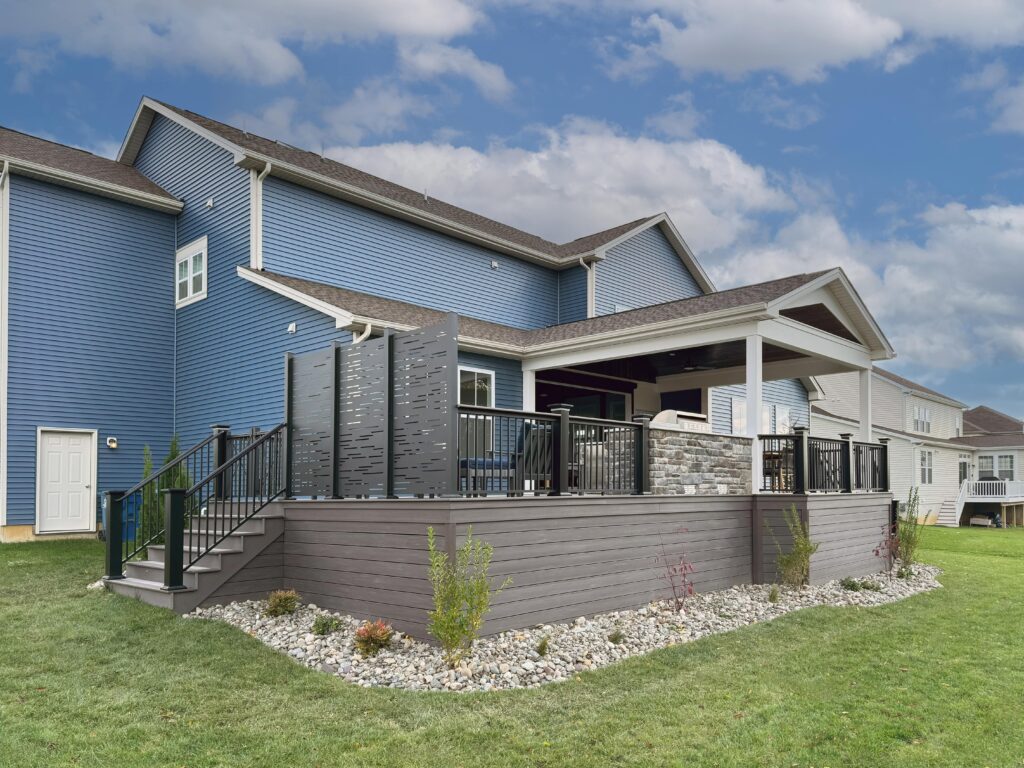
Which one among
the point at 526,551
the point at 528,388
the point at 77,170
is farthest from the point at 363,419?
the point at 77,170

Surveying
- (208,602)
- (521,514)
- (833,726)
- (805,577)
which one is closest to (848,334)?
(805,577)

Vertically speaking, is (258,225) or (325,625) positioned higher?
(258,225)

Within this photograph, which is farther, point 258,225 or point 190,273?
point 190,273

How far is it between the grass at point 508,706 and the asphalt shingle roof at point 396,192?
30.4 feet

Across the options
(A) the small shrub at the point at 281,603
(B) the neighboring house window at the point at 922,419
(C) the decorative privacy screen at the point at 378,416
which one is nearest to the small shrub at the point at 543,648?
(C) the decorative privacy screen at the point at 378,416

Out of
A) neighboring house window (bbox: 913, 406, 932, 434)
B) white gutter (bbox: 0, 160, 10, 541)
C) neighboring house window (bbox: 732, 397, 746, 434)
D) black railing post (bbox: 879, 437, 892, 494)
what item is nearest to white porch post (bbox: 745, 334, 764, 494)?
black railing post (bbox: 879, 437, 892, 494)

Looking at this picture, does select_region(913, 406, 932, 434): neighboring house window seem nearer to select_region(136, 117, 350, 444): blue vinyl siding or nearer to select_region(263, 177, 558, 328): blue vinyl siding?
select_region(263, 177, 558, 328): blue vinyl siding

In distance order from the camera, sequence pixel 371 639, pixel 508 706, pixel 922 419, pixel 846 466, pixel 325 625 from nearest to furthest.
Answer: pixel 508 706
pixel 371 639
pixel 325 625
pixel 846 466
pixel 922 419

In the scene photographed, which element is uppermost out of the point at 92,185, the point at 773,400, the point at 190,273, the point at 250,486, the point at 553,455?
the point at 92,185

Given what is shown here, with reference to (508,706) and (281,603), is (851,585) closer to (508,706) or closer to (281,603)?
(508,706)

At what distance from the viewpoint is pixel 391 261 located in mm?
15602

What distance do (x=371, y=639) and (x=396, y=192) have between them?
1235 cm

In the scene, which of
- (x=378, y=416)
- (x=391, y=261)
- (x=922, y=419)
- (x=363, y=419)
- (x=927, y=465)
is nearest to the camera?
(x=378, y=416)

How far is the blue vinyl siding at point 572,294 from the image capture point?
60.6ft
